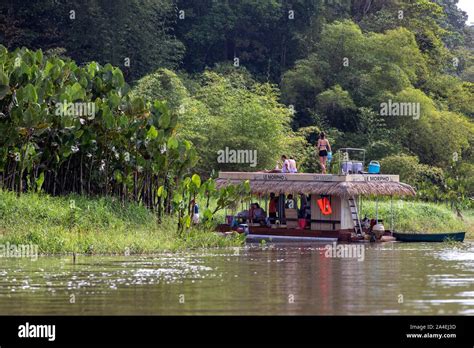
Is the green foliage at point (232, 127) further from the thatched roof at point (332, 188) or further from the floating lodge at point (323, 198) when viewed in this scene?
the thatched roof at point (332, 188)

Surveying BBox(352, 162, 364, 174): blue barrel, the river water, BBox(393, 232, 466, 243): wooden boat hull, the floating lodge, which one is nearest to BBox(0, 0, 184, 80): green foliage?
the floating lodge

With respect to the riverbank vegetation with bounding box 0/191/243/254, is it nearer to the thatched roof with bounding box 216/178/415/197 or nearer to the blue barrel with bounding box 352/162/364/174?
the thatched roof with bounding box 216/178/415/197

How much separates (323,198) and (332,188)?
1143mm

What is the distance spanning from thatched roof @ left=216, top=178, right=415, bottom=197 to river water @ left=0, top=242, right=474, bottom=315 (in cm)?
438

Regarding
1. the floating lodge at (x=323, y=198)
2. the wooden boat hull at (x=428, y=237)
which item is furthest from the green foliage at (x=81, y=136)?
the wooden boat hull at (x=428, y=237)

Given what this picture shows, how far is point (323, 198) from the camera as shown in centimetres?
3200

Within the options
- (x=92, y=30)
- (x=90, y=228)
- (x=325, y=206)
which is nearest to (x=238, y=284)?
(x=90, y=228)

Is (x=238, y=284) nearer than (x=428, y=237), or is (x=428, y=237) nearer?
(x=238, y=284)

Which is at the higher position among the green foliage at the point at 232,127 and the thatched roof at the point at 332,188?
the green foliage at the point at 232,127

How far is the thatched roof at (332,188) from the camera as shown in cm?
3075

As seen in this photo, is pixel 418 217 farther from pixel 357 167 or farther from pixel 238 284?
pixel 238 284

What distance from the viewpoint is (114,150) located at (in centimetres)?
2938

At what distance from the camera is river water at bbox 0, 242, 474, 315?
16000 millimetres
